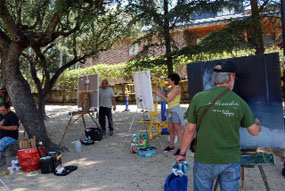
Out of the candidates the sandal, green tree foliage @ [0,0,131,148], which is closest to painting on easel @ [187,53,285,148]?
the sandal

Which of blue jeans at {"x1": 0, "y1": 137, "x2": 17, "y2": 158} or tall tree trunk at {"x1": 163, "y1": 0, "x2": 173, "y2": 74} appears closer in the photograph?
blue jeans at {"x1": 0, "y1": 137, "x2": 17, "y2": 158}

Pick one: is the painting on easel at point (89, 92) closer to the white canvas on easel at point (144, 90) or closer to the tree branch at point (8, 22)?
the white canvas on easel at point (144, 90)

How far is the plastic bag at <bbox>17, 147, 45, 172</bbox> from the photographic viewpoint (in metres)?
5.50

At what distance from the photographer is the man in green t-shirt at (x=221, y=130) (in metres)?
2.38

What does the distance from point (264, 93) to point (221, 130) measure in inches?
65.1

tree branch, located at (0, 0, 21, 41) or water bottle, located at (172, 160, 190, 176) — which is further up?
tree branch, located at (0, 0, 21, 41)

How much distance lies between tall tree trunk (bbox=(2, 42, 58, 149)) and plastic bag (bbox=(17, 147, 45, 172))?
1.04m

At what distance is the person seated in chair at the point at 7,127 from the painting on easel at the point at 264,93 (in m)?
4.79

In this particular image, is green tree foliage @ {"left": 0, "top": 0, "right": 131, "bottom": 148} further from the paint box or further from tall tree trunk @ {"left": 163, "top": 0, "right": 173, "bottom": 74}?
the paint box

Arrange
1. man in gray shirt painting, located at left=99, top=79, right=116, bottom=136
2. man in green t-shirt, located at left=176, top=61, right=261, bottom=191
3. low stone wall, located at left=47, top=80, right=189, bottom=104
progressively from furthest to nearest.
A: 1. low stone wall, located at left=47, top=80, right=189, bottom=104
2. man in gray shirt painting, located at left=99, top=79, right=116, bottom=136
3. man in green t-shirt, located at left=176, top=61, right=261, bottom=191

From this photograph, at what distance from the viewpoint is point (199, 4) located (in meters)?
8.16

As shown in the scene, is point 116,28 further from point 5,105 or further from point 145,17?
point 5,105

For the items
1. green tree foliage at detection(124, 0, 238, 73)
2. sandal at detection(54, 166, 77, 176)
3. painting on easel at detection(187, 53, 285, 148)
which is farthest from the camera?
green tree foliage at detection(124, 0, 238, 73)

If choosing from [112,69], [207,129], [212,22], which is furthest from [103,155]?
[212,22]
